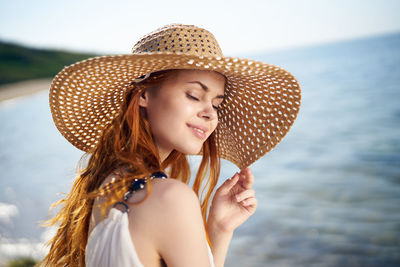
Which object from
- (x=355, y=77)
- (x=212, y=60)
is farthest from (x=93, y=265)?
(x=355, y=77)

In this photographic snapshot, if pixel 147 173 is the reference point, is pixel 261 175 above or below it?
below

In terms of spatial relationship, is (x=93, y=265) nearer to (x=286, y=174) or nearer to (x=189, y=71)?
(x=189, y=71)

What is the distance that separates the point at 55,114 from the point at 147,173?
930mm

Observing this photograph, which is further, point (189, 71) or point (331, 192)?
point (331, 192)

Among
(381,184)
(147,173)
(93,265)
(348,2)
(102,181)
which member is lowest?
(348,2)

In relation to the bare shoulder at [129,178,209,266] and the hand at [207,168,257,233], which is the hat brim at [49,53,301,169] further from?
the bare shoulder at [129,178,209,266]

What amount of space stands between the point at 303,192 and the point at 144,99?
19.3 feet

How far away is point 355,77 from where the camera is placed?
2569 cm

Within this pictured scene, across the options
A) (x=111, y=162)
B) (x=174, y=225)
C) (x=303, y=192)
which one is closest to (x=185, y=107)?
(x=111, y=162)

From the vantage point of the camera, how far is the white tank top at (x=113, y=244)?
1.55m

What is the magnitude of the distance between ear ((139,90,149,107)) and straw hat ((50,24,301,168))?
0.11 m

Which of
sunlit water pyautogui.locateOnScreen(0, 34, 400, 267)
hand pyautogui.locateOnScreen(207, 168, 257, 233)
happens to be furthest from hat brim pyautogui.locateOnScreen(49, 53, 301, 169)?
sunlit water pyautogui.locateOnScreen(0, 34, 400, 267)

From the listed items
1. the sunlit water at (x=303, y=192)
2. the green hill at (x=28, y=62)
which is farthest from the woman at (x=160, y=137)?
the green hill at (x=28, y=62)

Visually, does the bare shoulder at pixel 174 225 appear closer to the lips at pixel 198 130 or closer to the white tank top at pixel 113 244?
the white tank top at pixel 113 244
